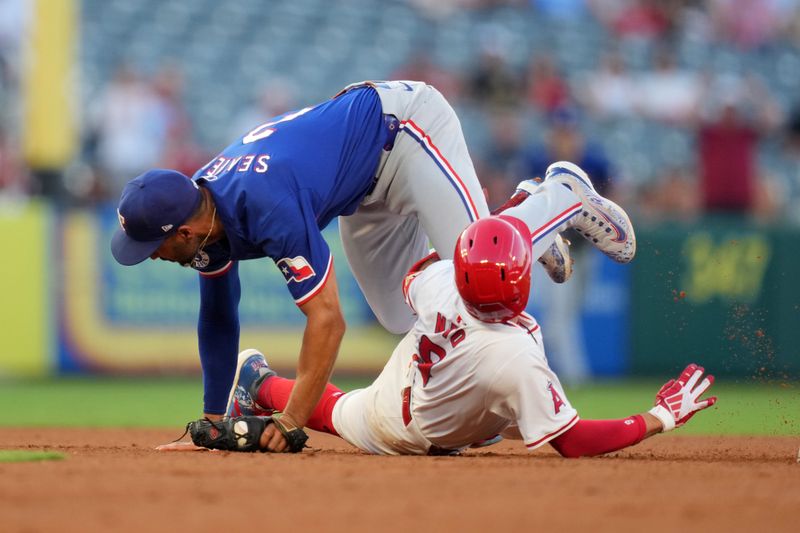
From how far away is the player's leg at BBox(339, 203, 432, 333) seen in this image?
20.5 feet

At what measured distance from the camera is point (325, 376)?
16.9 feet

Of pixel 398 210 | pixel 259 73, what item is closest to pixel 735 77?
pixel 259 73

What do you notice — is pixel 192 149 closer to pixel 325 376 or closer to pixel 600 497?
pixel 325 376

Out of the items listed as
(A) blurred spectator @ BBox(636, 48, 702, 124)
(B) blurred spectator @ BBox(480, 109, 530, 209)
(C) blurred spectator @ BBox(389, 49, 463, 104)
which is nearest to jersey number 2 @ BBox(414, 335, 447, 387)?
(B) blurred spectator @ BBox(480, 109, 530, 209)

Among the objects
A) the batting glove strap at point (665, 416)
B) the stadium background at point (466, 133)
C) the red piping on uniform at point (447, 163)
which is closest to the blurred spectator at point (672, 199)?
the stadium background at point (466, 133)

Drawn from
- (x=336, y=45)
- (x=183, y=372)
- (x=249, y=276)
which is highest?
(x=336, y=45)

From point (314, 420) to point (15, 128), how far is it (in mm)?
8418

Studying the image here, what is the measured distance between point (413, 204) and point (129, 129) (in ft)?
24.4

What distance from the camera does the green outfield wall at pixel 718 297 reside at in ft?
38.8

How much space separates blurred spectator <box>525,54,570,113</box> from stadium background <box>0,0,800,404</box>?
0.03 metres

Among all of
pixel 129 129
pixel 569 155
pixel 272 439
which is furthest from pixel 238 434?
pixel 129 129

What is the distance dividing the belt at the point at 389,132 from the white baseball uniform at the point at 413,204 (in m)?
0.02

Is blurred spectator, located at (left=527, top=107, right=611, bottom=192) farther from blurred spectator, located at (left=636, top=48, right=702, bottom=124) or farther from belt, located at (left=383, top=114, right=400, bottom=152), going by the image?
belt, located at (left=383, top=114, right=400, bottom=152)

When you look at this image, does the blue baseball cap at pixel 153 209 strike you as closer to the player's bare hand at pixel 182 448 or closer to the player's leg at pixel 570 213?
the player's bare hand at pixel 182 448
